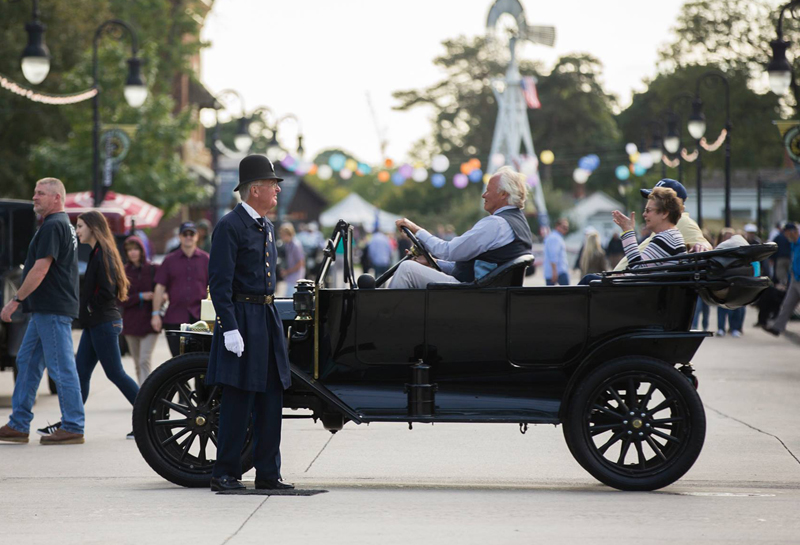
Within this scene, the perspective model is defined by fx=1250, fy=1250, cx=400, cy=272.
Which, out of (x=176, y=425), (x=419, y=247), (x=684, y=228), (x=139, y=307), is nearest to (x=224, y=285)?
(x=176, y=425)

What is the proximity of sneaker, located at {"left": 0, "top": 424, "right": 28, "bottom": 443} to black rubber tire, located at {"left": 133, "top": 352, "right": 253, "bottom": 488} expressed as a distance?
2.46 meters

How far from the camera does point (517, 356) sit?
708cm

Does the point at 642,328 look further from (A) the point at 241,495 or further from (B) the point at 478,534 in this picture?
(A) the point at 241,495

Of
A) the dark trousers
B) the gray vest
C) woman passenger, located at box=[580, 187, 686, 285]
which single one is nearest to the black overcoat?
the dark trousers

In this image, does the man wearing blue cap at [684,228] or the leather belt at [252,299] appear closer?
the leather belt at [252,299]

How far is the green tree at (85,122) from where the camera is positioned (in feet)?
116

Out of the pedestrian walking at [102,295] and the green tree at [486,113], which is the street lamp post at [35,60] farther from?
the green tree at [486,113]

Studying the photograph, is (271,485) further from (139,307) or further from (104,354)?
(139,307)

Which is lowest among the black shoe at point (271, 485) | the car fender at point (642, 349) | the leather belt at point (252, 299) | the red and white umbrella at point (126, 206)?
the black shoe at point (271, 485)

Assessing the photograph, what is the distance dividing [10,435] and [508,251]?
166 inches

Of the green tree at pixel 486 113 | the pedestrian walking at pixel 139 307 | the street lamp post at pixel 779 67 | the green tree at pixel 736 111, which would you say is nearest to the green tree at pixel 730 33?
the green tree at pixel 736 111

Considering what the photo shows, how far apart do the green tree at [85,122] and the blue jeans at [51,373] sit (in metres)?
22.0

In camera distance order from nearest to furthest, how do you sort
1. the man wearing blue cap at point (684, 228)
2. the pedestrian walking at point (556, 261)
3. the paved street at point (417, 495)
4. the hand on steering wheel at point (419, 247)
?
1. the paved street at point (417, 495)
2. the hand on steering wheel at point (419, 247)
3. the man wearing blue cap at point (684, 228)
4. the pedestrian walking at point (556, 261)

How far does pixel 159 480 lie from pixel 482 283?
2.34 m
